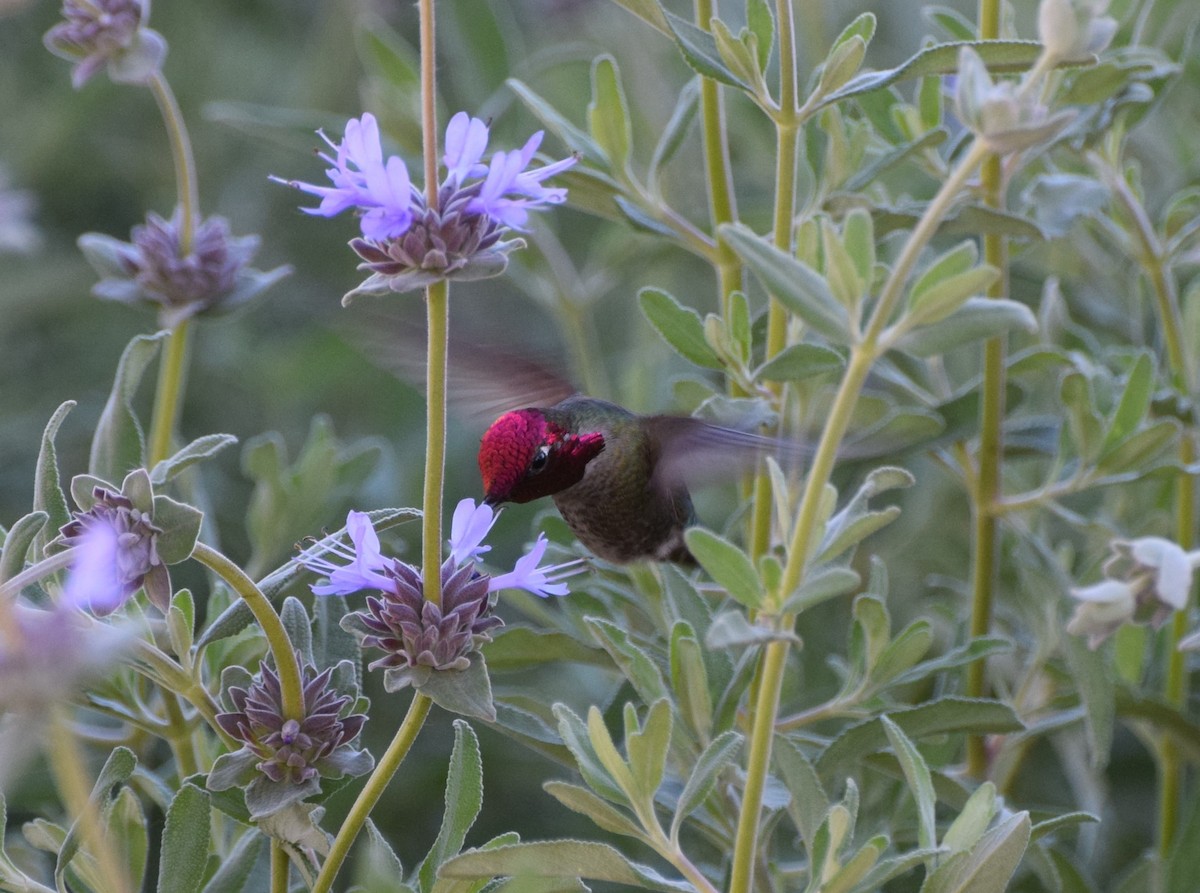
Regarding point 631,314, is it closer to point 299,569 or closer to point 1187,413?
point 1187,413

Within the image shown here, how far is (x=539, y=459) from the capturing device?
91 centimetres

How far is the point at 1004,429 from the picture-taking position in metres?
1.05

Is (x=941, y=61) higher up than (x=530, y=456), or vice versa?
(x=941, y=61)

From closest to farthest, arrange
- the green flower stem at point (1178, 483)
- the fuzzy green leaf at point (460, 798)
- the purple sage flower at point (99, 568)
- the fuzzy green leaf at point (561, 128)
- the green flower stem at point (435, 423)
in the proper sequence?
the purple sage flower at point (99, 568), the green flower stem at point (435, 423), the fuzzy green leaf at point (460, 798), the fuzzy green leaf at point (561, 128), the green flower stem at point (1178, 483)

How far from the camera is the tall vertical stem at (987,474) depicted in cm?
96

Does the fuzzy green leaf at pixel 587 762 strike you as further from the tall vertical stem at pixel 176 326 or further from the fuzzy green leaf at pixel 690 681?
the tall vertical stem at pixel 176 326

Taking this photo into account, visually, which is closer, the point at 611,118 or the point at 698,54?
the point at 698,54

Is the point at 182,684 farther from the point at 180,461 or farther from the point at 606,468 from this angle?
the point at 606,468

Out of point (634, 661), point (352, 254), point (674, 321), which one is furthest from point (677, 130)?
point (352, 254)

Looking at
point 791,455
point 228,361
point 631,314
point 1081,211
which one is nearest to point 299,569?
point 791,455

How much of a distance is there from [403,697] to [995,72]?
2.72ft

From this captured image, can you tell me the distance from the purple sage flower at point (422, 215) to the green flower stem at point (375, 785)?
17cm

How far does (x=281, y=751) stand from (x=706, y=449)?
320 mm

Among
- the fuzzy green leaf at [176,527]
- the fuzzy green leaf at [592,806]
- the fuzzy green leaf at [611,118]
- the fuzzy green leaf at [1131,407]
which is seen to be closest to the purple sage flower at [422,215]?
the fuzzy green leaf at [176,527]
